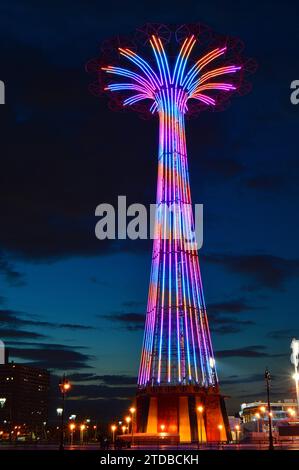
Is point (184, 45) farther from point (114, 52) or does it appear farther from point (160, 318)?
point (160, 318)

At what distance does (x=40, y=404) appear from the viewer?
197875mm

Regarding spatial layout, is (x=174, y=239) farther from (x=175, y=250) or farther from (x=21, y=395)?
(x=21, y=395)

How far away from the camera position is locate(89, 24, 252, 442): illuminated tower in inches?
1925

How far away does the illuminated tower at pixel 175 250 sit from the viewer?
48906 millimetres

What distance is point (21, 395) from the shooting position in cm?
18538

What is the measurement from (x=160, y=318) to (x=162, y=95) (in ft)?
60.3

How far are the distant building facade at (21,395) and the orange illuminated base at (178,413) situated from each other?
134 m

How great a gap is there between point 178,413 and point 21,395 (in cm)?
14558

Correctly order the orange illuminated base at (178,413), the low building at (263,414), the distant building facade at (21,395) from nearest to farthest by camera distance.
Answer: the orange illuminated base at (178,413), the low building at (263,414), the distant building facade at (21,395)

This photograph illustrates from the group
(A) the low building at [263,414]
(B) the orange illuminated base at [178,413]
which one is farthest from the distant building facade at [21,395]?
(B) the orange illuminated base at [178,413]

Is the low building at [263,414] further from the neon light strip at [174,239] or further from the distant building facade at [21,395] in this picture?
the distant building facade at [21,395]

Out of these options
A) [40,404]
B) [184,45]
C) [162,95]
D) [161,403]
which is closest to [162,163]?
[162,95]

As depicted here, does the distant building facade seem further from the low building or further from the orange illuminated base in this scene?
the orange illuminated base

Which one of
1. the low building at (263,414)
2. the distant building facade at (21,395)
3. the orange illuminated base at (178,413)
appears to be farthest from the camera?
the distant building facade at (21,395)
